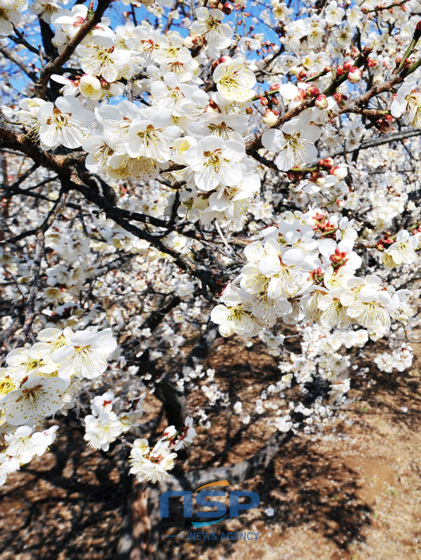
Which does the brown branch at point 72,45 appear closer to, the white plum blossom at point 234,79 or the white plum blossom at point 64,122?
the white plum blossom at point 64,122

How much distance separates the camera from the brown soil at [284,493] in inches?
143

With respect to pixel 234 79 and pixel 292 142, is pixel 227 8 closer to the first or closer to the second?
pixel 234 79

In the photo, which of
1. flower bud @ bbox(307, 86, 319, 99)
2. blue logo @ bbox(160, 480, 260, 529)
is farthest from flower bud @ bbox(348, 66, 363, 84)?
blue logo @ bbox(160, 480, 260, 529)

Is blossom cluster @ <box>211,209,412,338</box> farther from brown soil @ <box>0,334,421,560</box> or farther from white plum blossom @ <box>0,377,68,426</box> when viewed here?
brown soil @ <box>0,334,421,560</box>

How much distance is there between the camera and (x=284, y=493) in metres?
4.30

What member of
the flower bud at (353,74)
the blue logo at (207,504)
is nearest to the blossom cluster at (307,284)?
the flower bud at (353,74)

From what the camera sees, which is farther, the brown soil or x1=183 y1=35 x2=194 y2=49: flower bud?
the brown soil

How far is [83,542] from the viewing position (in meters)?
3.81

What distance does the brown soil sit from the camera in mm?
3631

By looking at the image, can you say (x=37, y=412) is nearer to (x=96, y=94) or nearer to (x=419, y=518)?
(x=96, y=94)

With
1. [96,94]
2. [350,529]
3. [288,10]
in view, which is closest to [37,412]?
[96,94]

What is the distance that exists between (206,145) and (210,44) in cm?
76

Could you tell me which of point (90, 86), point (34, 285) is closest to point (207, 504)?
point (34, 285)

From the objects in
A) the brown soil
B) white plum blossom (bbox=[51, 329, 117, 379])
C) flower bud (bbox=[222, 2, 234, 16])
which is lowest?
the brown soil
